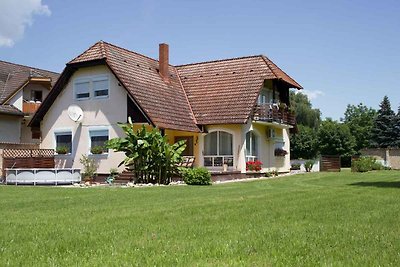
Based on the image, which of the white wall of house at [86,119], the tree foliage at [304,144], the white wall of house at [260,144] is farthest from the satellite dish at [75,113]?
the tree foliage at [304,144]

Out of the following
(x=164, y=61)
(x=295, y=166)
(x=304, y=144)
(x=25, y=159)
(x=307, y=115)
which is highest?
(x=307, y=115)

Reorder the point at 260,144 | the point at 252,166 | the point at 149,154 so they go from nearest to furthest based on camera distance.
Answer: the point at 149,154
the point at 252,166
the point at 260,144

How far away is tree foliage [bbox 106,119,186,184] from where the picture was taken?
22.5 metres

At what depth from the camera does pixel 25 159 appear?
82.8 ft

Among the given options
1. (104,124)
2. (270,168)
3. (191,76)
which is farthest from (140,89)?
(270,168)

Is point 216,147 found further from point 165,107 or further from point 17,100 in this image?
point 17,100

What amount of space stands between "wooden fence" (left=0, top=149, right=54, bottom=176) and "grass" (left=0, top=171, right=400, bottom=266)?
43.6ft

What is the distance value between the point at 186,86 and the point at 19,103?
11.2 metres

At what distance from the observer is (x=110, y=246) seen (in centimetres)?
664

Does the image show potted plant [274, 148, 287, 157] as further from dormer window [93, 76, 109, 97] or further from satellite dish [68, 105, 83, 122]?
satellite dish [68, 105, 83, 122]

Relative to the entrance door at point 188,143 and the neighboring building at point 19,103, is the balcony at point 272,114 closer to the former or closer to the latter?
the entrance door at point 188,143

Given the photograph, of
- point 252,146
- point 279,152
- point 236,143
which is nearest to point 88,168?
point 236,143

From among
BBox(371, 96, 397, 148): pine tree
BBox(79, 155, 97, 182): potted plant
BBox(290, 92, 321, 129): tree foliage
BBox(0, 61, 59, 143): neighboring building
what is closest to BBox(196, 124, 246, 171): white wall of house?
BBox(79, 155, 97, 182): potted plant

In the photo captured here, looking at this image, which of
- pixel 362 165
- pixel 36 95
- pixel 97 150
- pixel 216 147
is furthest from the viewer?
pixel 362 165
